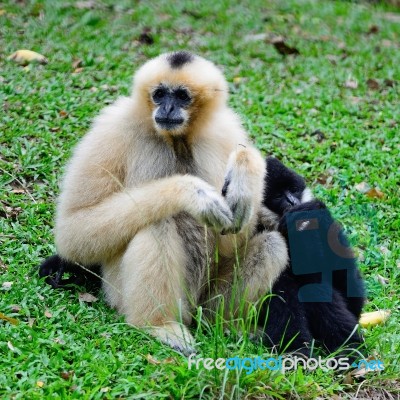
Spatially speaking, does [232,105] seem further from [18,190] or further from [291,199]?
[291,199]

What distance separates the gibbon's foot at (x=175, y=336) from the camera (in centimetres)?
459

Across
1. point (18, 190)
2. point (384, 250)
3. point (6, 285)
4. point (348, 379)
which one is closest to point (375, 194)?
point (384, 250)

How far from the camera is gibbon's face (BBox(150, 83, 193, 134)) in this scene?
16.6 ft

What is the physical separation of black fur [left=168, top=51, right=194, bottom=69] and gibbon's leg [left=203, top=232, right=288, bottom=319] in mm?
1288

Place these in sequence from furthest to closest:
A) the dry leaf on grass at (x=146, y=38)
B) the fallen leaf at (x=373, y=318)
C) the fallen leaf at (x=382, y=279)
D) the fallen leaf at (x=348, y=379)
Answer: the dry leaf on grass at (x=146, y=38) < the fallen leaf at (x=382, y=279) < the fallen leaf at (x=373, y=318) < the fallen leaf at (x=348, y=379)

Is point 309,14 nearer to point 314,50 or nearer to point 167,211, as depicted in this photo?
point 314,50

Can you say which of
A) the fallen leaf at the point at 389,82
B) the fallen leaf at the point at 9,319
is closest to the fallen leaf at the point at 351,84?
the fallen leaf at the point at 389,82

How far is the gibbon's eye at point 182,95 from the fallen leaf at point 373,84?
15.8ft

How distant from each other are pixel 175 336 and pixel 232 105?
430 cm

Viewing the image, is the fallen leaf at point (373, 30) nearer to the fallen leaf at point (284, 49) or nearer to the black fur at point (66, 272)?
the fallen leaf at point (284, 49)

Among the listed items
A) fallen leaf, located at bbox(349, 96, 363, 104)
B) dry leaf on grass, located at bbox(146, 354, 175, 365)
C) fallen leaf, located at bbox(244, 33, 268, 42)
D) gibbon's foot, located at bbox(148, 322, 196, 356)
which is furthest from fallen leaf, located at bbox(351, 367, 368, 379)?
fallen leaf, located at bbox(244, 33, 268, 42)

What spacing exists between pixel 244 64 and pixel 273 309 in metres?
5.39

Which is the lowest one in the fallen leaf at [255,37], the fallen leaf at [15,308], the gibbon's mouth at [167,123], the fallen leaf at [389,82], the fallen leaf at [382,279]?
the fallen leaf at [382,279]

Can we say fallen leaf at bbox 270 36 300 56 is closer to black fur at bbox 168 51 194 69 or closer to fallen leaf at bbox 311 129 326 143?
fallen leaf at bbox 311 129 326 143
